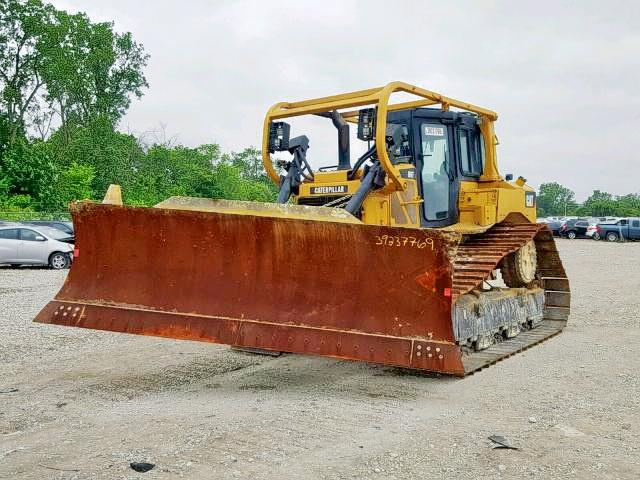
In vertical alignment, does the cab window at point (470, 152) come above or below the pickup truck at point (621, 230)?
above

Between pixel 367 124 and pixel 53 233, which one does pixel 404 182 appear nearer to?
pixel 367 124

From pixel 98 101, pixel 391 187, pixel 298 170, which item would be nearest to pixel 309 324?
pixel 391 187

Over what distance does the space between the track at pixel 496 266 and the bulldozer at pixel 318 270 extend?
0.04 metres

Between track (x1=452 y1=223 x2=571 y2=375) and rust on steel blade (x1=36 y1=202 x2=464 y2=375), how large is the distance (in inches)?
25.6

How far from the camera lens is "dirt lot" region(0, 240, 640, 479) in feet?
13.4

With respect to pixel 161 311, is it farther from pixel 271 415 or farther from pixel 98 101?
pixel 98 101

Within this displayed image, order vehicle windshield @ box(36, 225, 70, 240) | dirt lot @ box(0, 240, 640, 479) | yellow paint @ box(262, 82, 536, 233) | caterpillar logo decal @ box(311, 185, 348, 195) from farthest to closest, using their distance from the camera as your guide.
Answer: vehicle windshield @ box(36, 225, 70, 240), caterpillar logo decal @ box(311, 185, 348, 195), yellow paint @ box(262, 82, 536, 233), dirt lot @ box(0, 240, 640, 479)

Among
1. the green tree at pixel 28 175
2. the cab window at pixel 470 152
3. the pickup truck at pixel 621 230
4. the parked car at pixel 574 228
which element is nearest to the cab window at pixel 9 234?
the cab window at pixel 470 152

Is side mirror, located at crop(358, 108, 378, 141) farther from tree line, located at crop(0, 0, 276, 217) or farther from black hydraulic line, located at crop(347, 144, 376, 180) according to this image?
tree line, located at crop(0, 0, 276, 217)

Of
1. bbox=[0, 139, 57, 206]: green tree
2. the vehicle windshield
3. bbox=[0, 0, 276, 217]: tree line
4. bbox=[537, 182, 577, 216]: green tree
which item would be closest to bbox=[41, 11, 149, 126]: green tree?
bbox=[0, 0, 276, 217]: tree line

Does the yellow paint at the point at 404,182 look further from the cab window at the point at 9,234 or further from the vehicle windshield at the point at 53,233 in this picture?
the vehicle windshield at the point at 53,233

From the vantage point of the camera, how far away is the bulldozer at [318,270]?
5477mm

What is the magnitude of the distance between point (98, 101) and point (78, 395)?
4787cm

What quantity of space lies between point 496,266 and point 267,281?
9.57ft
